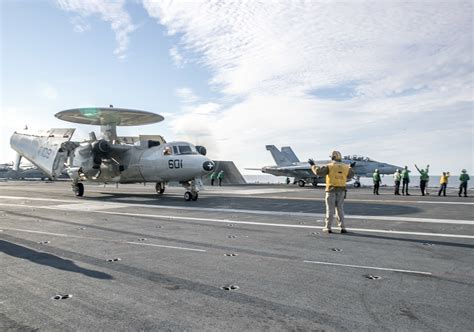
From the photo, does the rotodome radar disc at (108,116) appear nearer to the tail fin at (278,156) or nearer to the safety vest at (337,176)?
the safety vest at (337,176)

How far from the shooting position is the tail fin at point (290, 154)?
50987 millimetres

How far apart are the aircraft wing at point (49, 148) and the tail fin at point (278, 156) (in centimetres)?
3382

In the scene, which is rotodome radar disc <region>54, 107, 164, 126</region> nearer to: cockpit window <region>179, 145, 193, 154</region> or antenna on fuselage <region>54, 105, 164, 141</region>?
antenna on fuselage <region>54, 105, 164, 141</region>

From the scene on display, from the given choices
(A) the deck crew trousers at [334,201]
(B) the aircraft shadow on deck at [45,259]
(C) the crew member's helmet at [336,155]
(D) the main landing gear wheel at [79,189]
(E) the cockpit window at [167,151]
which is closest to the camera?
(B) the aircraft shadow on deck at [45,259]

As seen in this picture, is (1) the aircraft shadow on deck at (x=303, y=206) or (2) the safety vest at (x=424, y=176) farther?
(2) the safety vest at (x=424, y=176)

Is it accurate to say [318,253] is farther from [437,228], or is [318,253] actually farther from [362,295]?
[437,228]

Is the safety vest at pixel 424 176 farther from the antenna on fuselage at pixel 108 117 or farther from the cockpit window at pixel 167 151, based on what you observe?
the antenna on fuselage at pixel 108 117

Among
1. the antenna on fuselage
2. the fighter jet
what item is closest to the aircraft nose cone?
the antenna on fuselage

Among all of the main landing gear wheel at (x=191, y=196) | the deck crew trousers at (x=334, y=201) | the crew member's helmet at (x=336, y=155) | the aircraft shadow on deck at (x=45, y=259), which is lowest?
the aircraft shadow on deck at (x=45, y=259)

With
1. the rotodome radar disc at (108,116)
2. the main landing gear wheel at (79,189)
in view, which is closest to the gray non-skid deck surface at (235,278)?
the rotodome radar disc at (108,116)

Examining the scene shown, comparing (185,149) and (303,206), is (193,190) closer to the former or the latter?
(185,149)

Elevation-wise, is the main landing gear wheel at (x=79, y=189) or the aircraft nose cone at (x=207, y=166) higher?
the aircraft nose cone at (x=207, y=166)

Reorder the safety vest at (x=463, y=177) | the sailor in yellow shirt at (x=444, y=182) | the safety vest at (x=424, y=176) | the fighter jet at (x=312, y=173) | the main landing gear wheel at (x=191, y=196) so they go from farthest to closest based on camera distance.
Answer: the fighter jet at (x=312, y=173)
the safety vest at (x=424, y=176)
the sailor in yellow shirt at (x=444, y=182)
the safety vest at (x=463, y=177)
the main landing gear wheel at (x=191, y=196)

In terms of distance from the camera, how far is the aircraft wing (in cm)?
2067
